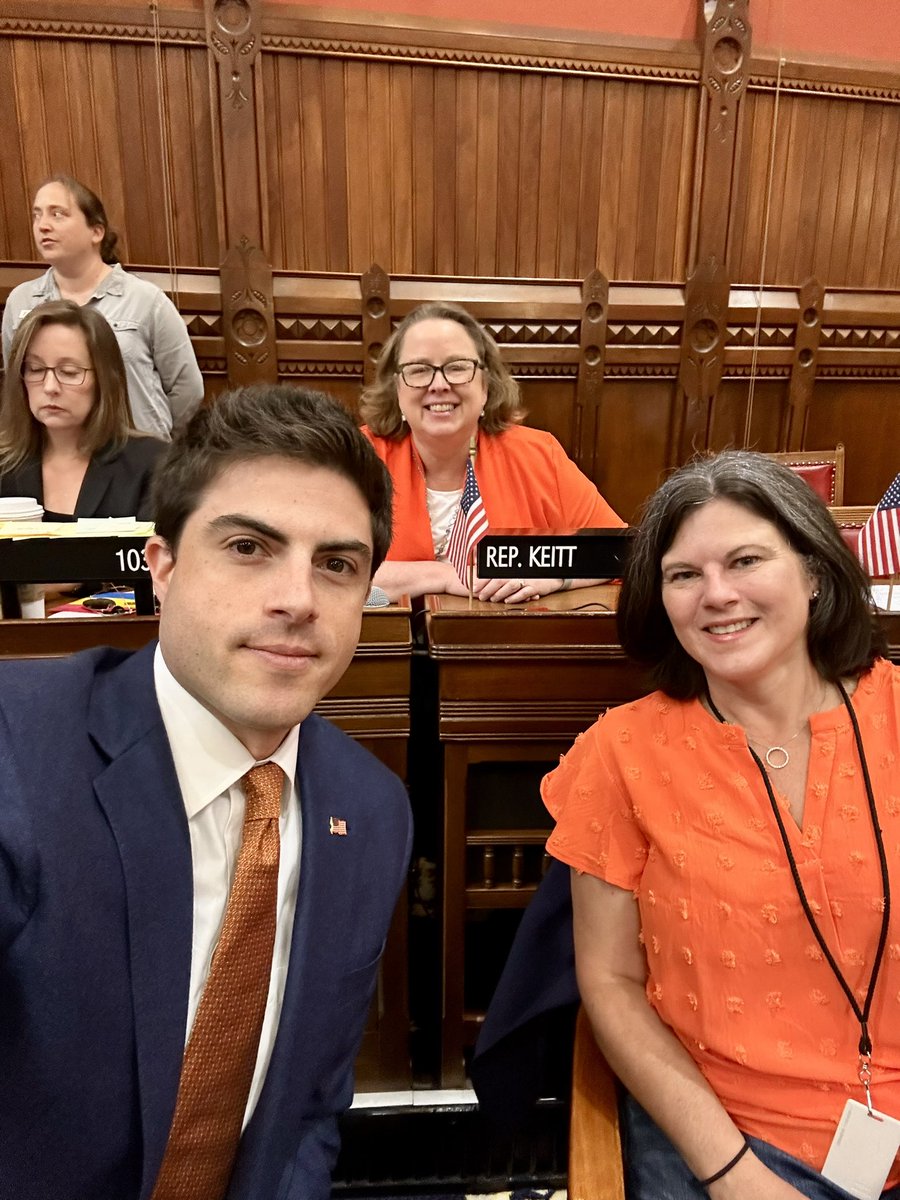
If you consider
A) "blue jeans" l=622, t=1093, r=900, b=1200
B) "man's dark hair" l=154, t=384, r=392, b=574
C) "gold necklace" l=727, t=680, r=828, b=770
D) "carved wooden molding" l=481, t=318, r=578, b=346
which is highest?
"carved wooden molding" l=481, t=318, r=578, b=346

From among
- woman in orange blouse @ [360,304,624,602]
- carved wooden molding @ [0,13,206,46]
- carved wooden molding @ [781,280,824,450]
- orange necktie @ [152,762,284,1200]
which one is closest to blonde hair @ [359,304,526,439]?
woman in orange blouse @ [360,304,624,602]

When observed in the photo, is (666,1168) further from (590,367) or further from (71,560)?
(590,367)

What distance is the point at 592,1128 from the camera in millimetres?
952

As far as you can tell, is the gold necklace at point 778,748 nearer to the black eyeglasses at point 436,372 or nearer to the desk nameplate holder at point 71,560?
the desk nameplate holder at point 71,560

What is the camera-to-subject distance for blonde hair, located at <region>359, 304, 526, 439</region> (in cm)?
210

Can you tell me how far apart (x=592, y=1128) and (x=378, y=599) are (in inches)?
33.2

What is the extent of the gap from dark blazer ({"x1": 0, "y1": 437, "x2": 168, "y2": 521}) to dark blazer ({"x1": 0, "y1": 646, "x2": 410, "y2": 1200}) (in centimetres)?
137

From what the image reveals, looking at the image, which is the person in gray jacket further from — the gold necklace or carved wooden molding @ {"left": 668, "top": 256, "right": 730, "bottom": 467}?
the gold necklace

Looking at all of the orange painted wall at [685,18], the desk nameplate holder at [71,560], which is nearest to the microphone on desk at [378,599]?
the desk nameplate holder at [71,560]

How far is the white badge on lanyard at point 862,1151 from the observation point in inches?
36.4

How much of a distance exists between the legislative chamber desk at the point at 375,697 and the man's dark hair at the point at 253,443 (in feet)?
1.52

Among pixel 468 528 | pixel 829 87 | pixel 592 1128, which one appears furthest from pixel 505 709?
pixel 829 87

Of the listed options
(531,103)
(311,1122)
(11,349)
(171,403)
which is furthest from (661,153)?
(311,1122)

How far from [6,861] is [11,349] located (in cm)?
184
